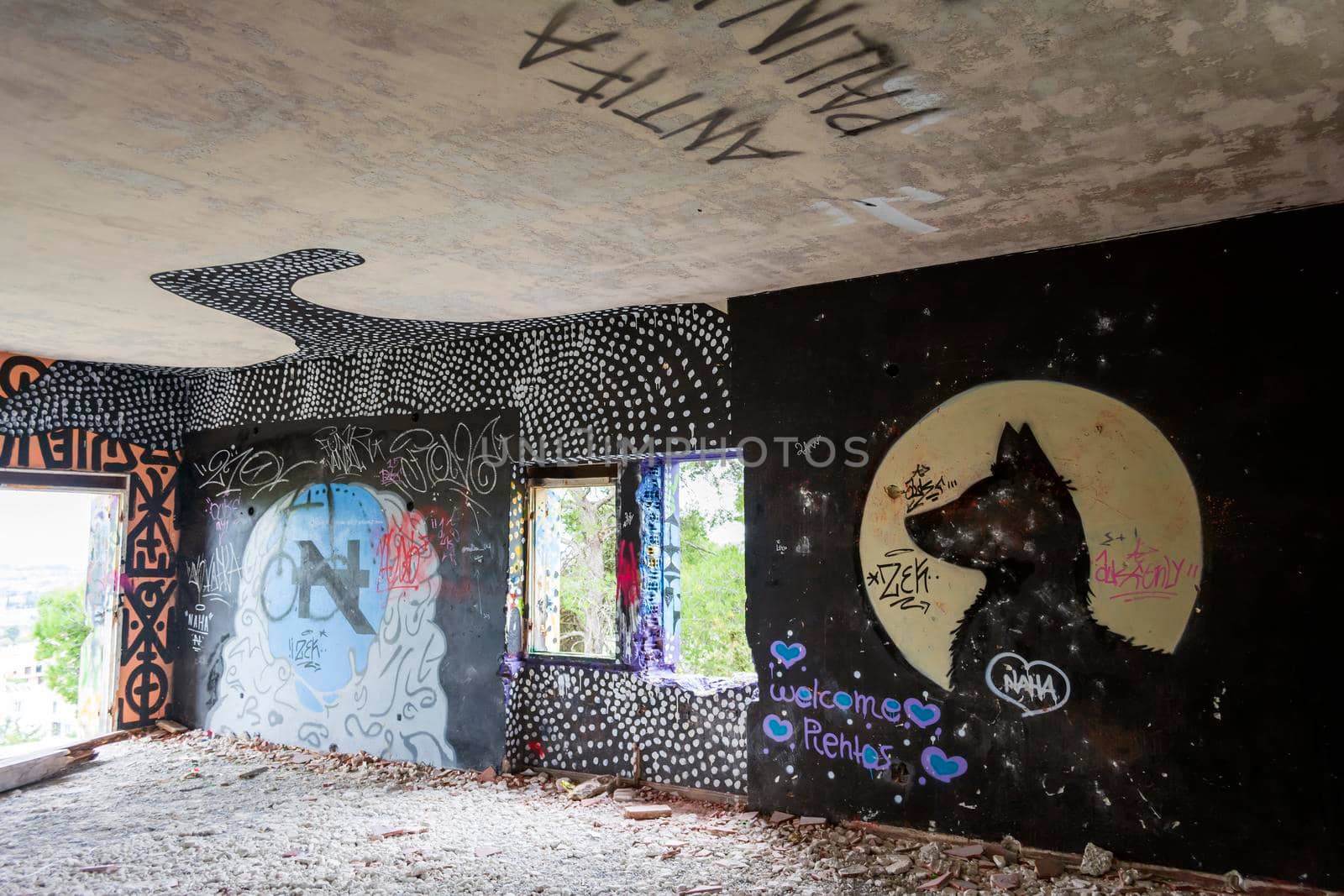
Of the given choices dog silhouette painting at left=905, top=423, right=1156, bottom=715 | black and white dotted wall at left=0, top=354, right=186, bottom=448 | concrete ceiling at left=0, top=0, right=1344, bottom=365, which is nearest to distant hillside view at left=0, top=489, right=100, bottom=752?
black and white dotted wall at left=0, top=354, right=186, bottom=448

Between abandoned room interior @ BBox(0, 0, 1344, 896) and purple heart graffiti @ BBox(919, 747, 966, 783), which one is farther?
purple heart graffiti @ BBox(919, 747, 966, 783)

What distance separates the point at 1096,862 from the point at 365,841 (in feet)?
12.2

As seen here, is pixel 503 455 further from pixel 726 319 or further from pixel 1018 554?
pixel 1018 554

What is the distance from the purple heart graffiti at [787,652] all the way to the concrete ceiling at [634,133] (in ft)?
6.93

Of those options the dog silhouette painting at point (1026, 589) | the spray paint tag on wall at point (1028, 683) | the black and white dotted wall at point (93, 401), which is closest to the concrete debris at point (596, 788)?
the dog silhouette painting at point (1026, 589)

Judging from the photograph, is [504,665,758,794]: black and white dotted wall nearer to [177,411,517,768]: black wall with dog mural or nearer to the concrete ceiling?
[177,411,517,768]: black wall with dog mural

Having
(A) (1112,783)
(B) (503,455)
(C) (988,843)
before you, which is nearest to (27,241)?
(B) (503,455)

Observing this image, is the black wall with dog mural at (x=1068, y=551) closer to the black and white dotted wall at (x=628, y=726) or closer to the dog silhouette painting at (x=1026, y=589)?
the dog silhouette painting at (x=1026, y=589)

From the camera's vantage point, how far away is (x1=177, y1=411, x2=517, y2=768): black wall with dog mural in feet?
19.2

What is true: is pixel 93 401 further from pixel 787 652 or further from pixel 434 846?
pixel 787 652

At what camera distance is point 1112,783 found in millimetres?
3863

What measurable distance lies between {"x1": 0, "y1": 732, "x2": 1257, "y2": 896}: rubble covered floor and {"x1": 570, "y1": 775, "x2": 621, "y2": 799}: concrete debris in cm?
8

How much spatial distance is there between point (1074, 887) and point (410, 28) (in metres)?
4.18

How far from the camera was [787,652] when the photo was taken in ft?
15.5
